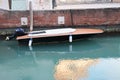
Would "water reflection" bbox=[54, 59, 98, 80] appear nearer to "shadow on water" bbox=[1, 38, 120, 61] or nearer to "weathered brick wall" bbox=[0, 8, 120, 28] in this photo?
"shadow on water" bbox=[1, 38, 120, 61]

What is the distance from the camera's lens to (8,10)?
10.6 metres

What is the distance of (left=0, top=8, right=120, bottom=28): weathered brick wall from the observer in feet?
35.1

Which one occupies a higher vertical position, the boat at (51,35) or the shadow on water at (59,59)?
the boat at (51,35)

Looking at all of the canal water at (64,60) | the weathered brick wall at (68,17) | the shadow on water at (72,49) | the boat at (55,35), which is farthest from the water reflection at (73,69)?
the weathered brick wall at (68,17)

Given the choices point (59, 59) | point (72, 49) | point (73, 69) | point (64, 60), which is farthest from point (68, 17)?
point (73, 69)

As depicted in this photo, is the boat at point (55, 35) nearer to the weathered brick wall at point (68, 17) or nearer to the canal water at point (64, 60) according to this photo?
the canal water at point (64, 60)

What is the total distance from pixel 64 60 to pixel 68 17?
237 cm

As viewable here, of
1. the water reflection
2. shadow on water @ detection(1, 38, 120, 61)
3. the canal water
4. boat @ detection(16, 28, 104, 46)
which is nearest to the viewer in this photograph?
the water reflection

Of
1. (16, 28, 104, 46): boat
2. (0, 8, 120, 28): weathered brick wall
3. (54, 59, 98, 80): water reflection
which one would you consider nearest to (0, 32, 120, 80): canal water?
(54, 59, 98, 80): water reflection

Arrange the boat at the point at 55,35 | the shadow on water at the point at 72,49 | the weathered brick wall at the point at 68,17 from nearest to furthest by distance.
Result: 1. the shadow on water at the point at 72,49
2. the boat at the point at 55,35
3. the weathered brick wall at the point at 68,17

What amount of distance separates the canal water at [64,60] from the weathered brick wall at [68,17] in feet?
1.95

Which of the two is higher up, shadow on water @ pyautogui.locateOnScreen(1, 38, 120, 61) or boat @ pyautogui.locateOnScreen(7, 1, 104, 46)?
boat @ pyautogui.locateOnScreen(7, 1, 104, 46)

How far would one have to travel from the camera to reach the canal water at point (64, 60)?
754 cm

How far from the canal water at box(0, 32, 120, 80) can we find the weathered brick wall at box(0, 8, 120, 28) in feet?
1.95
